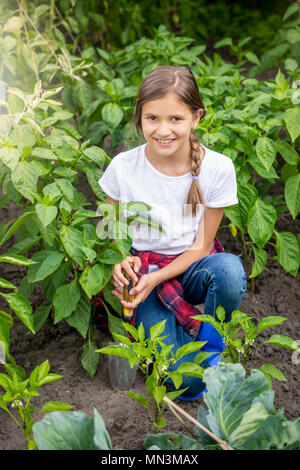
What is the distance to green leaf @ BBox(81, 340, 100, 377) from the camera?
6.85 ft

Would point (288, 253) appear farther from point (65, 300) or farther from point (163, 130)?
point (65, 300)

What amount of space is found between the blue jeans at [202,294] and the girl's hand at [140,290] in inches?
5.6

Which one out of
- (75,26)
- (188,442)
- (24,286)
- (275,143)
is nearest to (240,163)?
(275,143)

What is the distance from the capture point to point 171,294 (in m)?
2.18

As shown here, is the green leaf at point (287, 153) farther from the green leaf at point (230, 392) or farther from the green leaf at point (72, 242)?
the green leaf at point (230, 392)

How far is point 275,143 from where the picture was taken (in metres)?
2.33

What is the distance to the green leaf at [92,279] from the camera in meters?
1.87

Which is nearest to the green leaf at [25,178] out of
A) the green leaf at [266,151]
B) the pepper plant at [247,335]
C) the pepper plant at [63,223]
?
the pepper plant at [63,223]

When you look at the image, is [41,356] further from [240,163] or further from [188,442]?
[240,163]

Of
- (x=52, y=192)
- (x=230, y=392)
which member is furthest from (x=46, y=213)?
(x=230, y=392)

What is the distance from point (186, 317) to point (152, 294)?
0.17 metres

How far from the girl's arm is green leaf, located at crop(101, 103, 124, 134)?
0.61 metres

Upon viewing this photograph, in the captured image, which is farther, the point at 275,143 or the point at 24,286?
the point at 275,143

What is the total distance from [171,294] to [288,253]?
21.7 inches
